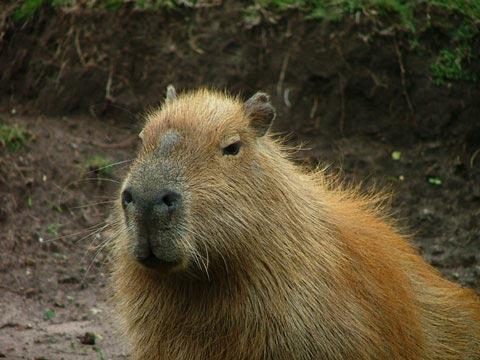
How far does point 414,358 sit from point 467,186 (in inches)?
137

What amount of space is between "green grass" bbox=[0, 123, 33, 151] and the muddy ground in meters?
0.06

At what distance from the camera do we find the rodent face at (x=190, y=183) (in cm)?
516

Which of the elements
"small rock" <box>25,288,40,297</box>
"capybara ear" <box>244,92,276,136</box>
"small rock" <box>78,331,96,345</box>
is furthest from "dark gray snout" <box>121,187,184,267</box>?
"small rock" <box>25,288,40,297</box>

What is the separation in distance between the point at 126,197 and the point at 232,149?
2.45 feet

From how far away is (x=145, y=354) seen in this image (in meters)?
5.99

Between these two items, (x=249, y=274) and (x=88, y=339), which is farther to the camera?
(x=88, y=339)

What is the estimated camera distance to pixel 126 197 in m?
5.23

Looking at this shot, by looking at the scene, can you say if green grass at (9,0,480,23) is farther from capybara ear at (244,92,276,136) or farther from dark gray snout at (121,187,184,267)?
dark gray snout at (121,187,184,267)

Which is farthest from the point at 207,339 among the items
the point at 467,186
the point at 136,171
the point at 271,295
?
the point at 467,186

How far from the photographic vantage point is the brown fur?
215 inches

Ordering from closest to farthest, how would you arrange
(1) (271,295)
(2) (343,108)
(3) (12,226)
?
(1) (271,295) < (3) (12,226) < (2) (343,108)

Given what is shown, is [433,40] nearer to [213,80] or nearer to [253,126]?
[213,80]

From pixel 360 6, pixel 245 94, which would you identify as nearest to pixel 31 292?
pixel 245 94

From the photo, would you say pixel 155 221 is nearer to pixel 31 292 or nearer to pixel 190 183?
pixel 190 183
